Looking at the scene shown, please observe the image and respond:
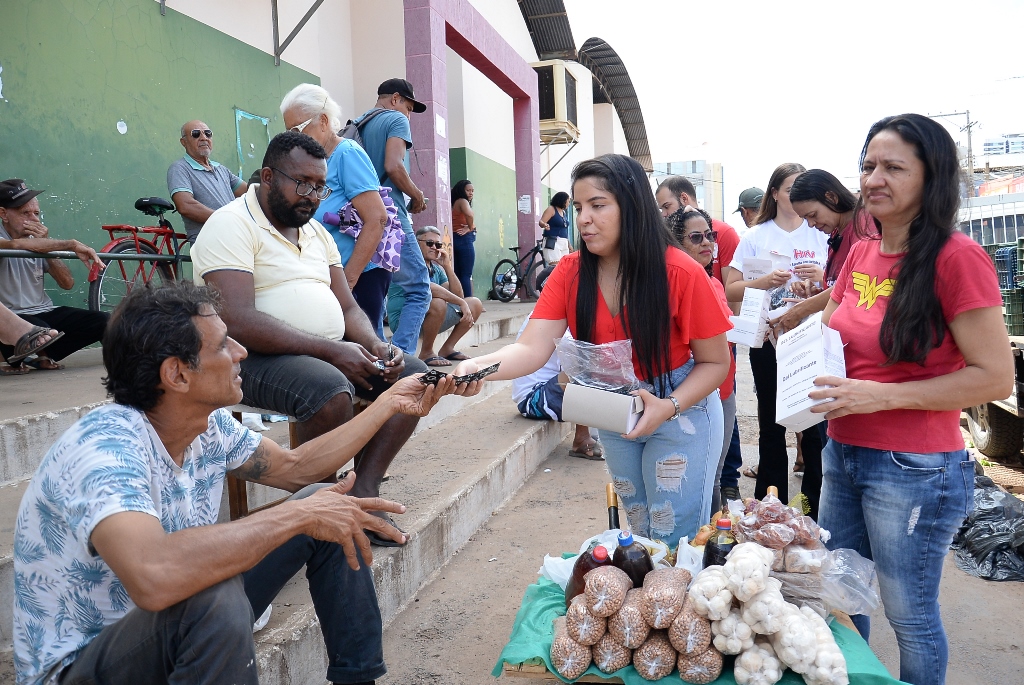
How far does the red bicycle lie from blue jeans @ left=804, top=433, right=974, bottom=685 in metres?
4.14

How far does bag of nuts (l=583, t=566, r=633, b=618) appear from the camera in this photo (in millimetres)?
2059

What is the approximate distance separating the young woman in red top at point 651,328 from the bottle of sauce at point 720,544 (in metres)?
0.22

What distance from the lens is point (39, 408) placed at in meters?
3.24

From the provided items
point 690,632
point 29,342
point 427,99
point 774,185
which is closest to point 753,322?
point 774,185

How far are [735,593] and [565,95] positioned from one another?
14.6 m

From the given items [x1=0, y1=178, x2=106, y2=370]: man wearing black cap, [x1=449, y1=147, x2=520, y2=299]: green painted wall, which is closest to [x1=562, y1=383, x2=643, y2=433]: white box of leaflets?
[x1=0, y1=178, x2=106, y2=370]: man wearing black cap

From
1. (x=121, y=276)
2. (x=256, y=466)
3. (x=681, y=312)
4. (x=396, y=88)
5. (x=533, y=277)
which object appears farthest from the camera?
(x=533, y=277)

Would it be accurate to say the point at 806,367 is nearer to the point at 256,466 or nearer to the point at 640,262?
the point at 640,262

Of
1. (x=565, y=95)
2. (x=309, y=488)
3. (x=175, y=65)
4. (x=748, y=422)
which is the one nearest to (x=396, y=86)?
(x=175, y=65)

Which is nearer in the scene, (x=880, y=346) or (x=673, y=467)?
(x=880, y=346)

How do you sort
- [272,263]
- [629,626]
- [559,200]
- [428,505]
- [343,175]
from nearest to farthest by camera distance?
[629,626] → [272,263] → [428,505] → [343,175] → [559,200]

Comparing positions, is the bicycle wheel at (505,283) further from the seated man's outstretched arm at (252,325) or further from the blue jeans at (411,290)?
the seated man's outstretched arm at (252,325)

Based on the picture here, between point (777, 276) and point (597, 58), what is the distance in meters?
17.7

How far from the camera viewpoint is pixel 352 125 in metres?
4.53
